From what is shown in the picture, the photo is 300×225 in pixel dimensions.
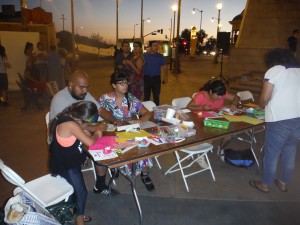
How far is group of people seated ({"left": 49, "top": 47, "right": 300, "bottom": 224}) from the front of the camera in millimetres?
2480

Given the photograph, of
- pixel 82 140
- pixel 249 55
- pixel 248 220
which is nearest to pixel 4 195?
pixel 82 140

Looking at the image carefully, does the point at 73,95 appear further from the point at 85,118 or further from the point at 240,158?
the point at 240,158

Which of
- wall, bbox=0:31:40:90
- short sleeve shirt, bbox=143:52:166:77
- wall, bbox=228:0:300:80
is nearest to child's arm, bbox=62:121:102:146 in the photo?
short sleeve shirt, bbox=143:52:166:77

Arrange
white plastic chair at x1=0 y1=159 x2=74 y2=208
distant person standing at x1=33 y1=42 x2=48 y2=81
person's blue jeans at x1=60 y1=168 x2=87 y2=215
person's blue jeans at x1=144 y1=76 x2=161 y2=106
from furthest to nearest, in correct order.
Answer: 1. distant person standing at x1=33 y1=42 x2=48 y2=81
2. person's blue jeans at x1=144 y1=76 x2=161 y2=106
3. person's blue jeans at x1=60 y1=168 x2=87 y2=215
4. white plastic chair at x1=0 y1=159 x2=74 y2=208

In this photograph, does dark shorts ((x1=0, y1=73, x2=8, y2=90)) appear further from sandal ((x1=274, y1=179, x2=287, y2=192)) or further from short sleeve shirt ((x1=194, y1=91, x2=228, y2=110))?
sandal ((x1=274, y1=179, x2=287, y2=192))

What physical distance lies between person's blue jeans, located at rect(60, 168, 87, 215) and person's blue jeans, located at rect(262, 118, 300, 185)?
7.38ft

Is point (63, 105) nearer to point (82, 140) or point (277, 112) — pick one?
point (82, 140)

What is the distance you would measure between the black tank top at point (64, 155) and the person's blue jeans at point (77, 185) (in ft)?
0.16

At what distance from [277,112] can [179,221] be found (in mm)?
1659

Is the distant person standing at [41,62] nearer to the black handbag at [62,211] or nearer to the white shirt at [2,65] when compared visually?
the white shirt at [2,65]

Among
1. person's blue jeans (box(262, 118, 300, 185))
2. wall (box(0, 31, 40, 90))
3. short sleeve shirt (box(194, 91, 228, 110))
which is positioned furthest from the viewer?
wall (box(0, 31, 40, 90))

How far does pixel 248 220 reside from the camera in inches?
120

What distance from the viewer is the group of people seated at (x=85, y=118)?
248 cm

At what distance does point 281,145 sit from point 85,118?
2328mm
